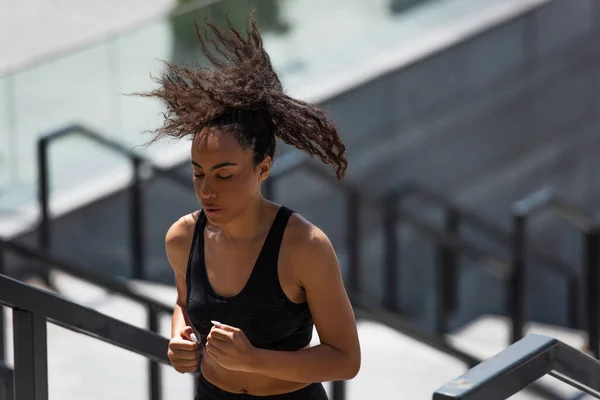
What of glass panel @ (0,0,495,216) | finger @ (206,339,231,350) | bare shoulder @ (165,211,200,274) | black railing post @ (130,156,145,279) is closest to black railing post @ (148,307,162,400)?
bare shoulder @ (165,211,200,274)

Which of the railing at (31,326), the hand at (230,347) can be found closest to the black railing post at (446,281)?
the railing at (31,326)

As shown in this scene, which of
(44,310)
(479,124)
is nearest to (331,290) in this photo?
(44,310)

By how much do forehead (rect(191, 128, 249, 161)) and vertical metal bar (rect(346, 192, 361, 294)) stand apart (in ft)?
17.3

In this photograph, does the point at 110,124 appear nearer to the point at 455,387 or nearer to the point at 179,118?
the point at 179,118

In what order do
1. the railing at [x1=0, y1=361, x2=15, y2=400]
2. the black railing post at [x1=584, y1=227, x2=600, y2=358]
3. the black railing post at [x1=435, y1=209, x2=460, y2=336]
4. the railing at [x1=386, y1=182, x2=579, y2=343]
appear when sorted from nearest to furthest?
the railing at [x1=0, y1=361, x2=15, y2=400]
the black railing post at [x1=584, y1=227, x2=600, y2=358]
the black railing post at [x1=435, y1=209, x2=460, y2=336]
the railing at [x1=386, y1=182, x2=579, y2=343]

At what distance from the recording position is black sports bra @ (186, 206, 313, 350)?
2.69 m

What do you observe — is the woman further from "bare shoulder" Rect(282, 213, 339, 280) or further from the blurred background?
the blurred background

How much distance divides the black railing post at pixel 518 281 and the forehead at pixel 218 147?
4660mm

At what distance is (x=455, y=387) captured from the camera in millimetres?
2168

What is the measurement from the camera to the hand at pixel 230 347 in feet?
8.38

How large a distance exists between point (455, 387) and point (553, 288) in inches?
338

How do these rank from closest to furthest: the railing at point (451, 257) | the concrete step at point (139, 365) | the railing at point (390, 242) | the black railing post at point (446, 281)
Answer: the concrete step at point (139, 365), the railing at point (390, 242), the black railing post at point (446, 281), the railing at point (451, 257)

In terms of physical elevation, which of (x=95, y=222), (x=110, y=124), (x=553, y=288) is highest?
(x=110, y=124)

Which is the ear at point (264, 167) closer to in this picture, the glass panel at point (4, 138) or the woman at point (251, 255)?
the woman at point (251, 255)
